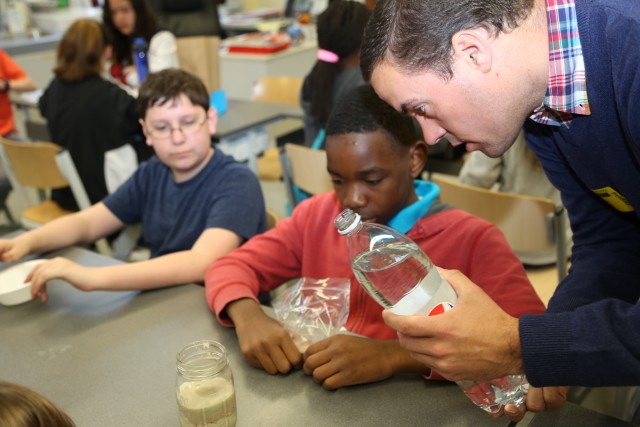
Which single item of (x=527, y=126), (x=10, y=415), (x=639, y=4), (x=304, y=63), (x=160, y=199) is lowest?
(x=304, y=63)

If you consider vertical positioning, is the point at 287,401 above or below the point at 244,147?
above

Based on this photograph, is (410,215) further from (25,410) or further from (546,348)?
(25,410)

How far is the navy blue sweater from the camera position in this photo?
0.79 metres

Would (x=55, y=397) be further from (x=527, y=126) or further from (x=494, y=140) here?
(x=527, y=126)

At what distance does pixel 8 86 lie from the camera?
12.9ft

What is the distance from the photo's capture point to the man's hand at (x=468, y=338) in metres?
0.84

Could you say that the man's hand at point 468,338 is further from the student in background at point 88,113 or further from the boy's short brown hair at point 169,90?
the student in background at point 88,113

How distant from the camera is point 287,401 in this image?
101cm

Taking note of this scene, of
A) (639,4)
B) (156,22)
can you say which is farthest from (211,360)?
A: (156,22)

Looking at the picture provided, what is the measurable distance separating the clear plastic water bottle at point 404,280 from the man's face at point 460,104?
19 centimetres

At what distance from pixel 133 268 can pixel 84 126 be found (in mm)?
1705

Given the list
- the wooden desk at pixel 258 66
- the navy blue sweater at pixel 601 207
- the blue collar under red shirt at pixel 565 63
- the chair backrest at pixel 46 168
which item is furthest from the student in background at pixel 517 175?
the wooden desk at pixel 258 66

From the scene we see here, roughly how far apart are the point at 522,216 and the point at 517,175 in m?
0.45

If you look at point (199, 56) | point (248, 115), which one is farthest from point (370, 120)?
point (199, 56)
